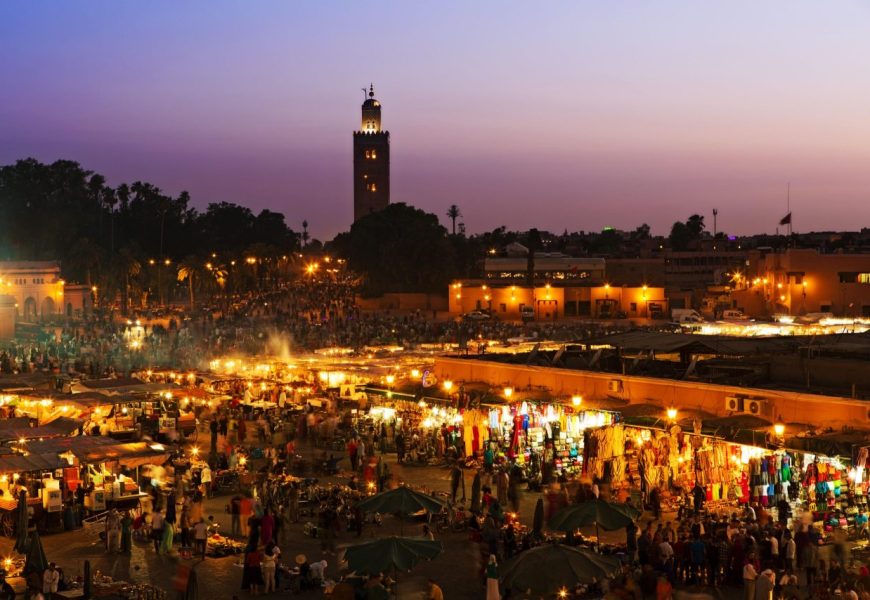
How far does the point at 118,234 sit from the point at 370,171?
45031mm

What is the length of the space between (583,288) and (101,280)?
42.2 m

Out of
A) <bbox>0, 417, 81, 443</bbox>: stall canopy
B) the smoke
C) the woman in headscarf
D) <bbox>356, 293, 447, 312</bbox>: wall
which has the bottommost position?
the woman in headscarf

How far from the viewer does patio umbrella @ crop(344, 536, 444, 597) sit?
44.0ft

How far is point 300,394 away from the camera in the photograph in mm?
34031

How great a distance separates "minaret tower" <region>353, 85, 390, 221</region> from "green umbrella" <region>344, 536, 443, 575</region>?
138980 millimetres

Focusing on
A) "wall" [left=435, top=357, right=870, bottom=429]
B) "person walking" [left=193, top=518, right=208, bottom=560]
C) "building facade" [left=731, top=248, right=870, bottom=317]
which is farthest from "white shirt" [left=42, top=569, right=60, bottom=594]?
"building facade" [left=731, top=248, right=870, bottom=317]

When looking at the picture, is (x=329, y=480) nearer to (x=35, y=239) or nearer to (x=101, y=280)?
(x=101, y=280)

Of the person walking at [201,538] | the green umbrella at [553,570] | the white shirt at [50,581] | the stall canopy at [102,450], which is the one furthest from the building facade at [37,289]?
the green umbrella at [553,570]

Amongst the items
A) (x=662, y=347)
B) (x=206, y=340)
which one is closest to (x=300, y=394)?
(x=662, y=347)

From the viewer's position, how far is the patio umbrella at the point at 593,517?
49.0ft

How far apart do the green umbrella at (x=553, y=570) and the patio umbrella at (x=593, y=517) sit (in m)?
2.09

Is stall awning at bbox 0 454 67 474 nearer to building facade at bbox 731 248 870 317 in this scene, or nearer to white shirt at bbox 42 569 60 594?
white shirt at bbox 42 569 60 594

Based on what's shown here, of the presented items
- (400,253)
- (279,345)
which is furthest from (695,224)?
(279,345)

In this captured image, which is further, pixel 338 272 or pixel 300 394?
pixel 338 272
